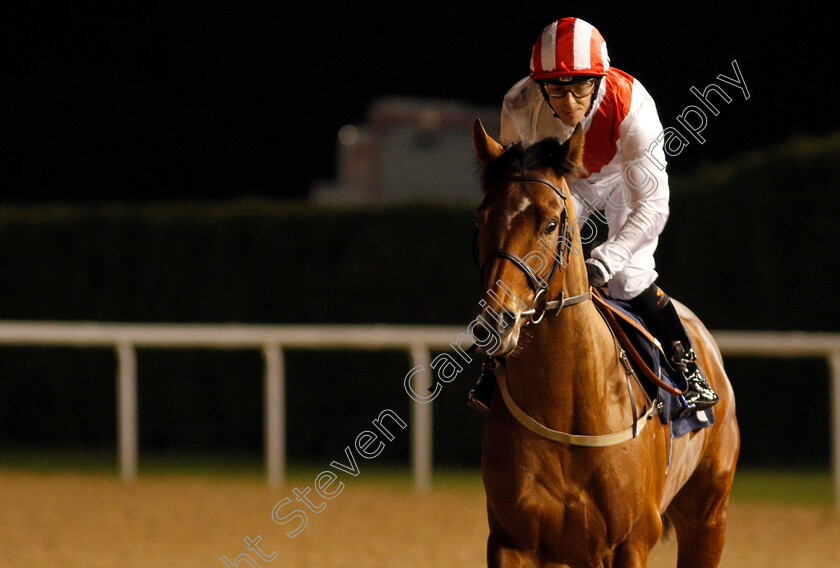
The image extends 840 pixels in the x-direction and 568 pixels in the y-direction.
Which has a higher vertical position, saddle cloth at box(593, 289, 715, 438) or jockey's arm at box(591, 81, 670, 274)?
jockey's arm at box(591, 81, 670, 274)

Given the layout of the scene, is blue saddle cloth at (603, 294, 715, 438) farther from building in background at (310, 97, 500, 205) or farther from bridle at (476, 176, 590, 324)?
building in background at (310, 97, 500, 205)

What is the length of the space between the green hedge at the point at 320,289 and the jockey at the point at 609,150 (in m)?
3.89

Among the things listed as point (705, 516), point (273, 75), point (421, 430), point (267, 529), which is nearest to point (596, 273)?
point (705, 516)

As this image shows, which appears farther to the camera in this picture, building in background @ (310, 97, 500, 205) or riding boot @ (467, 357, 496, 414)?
building in background @ (310, 97, 500, 205)

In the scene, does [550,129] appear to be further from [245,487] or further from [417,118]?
[417,118]

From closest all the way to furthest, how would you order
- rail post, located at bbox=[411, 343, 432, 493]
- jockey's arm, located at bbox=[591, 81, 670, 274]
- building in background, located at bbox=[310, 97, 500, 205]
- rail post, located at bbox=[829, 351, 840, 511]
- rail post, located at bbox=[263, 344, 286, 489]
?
jockey's arm, located at bbox=[591, 81, 670, 274] → rail post, located at bbox=[829, 351, 840, 511] → rail post, located at bbox=[411, 343, 432, 493] → rail post, located at bbox=[263, 344, 286, 489] → building in background, located at bbox=[310, 97, 500, 205]

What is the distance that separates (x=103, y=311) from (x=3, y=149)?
8.88 meters

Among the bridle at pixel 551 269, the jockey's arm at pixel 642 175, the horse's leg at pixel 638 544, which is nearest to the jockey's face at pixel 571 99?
the jockey's arm at pixel 642 175

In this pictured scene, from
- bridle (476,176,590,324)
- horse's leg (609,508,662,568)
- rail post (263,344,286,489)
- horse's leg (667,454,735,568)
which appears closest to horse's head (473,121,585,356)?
bridle (476,176,590,324)

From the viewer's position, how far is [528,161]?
95.3 inches

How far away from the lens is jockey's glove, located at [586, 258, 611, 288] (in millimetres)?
2584

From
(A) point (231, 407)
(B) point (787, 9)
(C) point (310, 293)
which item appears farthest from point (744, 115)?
(A) point (231, 407)

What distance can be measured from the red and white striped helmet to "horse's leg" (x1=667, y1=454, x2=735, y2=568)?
1474 millimetres

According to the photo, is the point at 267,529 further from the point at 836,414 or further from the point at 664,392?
the point at 836,414
